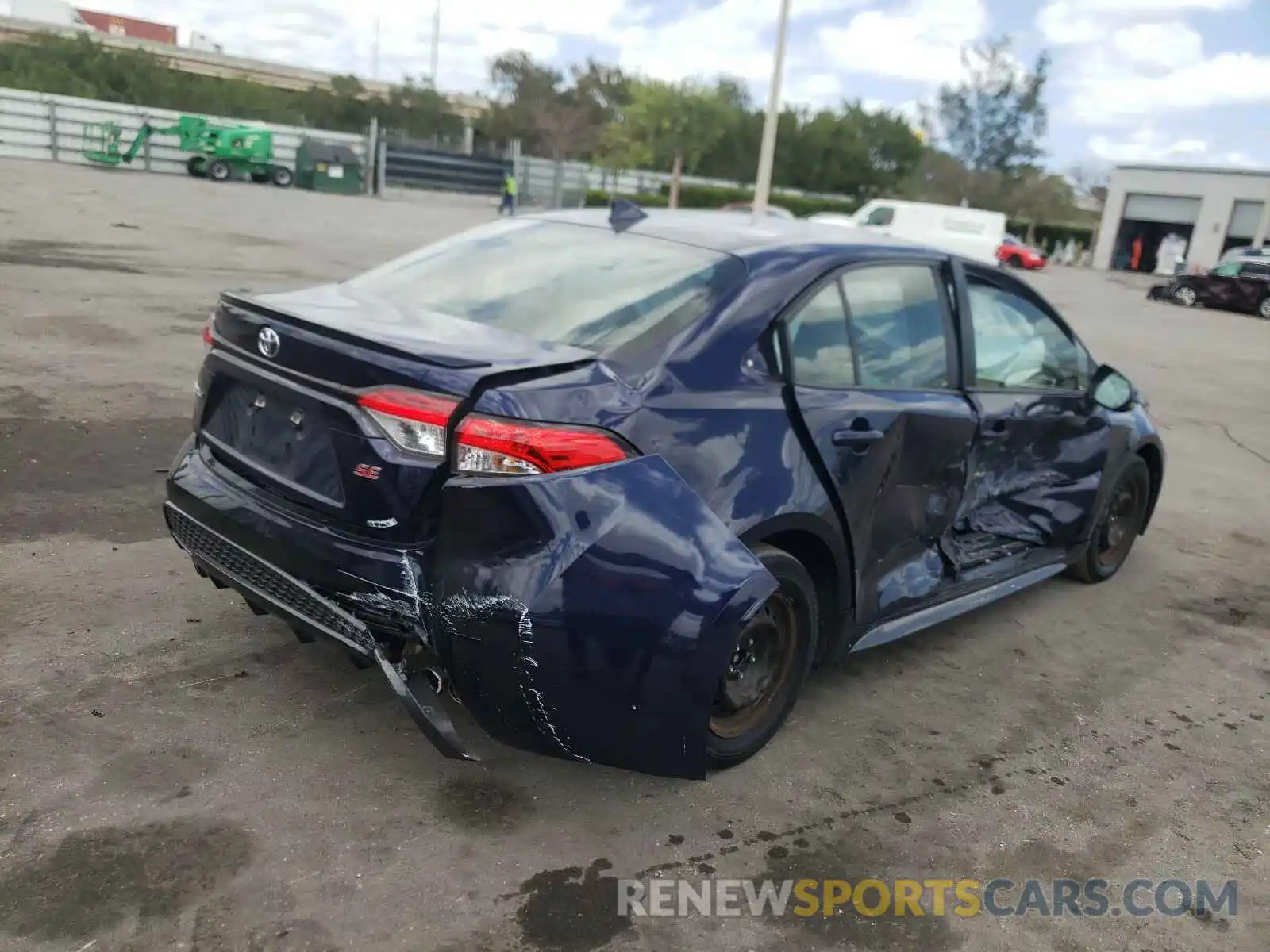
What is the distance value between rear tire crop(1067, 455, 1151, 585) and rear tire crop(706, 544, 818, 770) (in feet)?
7.94

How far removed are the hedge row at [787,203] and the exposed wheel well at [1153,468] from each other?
37837 mm

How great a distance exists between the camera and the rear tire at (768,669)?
315cm

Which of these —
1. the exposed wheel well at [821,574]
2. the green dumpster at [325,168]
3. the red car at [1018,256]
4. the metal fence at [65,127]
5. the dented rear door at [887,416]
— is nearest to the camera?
the exposed wheel well at [821,574]

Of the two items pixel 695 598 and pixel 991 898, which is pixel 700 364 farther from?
pixel 991 898

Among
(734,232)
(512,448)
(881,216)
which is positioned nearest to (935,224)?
(881,216)

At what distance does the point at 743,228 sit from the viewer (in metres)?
3.80

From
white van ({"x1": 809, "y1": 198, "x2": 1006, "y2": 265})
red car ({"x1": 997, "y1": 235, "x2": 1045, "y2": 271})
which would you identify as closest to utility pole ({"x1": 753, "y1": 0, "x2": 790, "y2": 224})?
white van ({"x1": 809, "y1": 198, "x2": 1006, "y2": 265})

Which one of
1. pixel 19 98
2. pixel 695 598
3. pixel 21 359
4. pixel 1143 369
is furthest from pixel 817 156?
pixel 695 598

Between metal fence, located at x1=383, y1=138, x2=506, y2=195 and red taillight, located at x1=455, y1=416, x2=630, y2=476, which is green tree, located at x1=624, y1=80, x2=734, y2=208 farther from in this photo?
red taillight, located at x1=455, y1=416, x2=630, y2=476

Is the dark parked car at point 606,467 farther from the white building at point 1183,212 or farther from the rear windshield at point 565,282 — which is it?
the white building at point 1183,212

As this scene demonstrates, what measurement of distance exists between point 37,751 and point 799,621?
7.36 feet

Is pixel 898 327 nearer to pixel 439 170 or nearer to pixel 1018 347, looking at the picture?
pixel 1018 347

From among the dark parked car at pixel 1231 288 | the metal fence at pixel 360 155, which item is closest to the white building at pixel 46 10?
the metal fence at pixel 360 155

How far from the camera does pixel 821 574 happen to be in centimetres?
342
